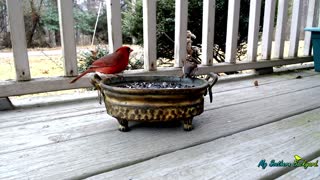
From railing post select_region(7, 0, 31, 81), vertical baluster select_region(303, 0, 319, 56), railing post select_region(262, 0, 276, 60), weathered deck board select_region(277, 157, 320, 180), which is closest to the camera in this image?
weathered deck board select_region(277, 157, 320, 180)

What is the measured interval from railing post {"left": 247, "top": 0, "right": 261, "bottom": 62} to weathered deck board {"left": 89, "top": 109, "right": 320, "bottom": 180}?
113 cm

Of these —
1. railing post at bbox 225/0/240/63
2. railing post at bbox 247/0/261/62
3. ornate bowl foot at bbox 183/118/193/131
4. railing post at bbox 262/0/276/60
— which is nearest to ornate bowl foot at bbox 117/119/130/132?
ornate bowl foot at bbox 183/118/193/131

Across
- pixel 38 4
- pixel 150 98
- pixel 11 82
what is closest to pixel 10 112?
pixel 11 82

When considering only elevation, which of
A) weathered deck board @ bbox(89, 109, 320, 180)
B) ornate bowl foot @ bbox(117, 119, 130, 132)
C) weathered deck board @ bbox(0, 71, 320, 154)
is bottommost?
weathered deck board @ bbox(89, 109, 320, 180)

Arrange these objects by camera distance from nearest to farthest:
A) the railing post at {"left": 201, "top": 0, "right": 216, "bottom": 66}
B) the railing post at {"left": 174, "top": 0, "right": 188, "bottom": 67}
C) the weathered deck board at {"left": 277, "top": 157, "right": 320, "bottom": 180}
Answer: the weathered deck board at {"left": 277, "top": 157, "right": 320, "bottom": 180}, the railing post at {"left": 174, "top": 0, "right": 188, "bottom": 67}, the railing post at {"left": 201, "top": 0, "right": 216, "bottom": 66}

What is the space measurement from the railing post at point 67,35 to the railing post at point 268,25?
1.42 meters

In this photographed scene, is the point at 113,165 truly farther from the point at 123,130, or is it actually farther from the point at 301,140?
the point at 301,140

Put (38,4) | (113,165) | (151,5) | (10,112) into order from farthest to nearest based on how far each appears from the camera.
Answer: (38,4) → (151,5) → (10,112) → (113,165)

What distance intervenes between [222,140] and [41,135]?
0.58 meters

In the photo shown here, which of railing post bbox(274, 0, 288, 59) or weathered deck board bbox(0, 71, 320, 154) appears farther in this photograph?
railing post bbox(274, 0, 288, 59)

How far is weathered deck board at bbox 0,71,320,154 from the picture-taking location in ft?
2.93

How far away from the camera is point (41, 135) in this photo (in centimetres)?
93

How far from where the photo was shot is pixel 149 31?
5.09ft

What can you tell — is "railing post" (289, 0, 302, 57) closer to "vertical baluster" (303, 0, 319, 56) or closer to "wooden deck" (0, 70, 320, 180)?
"vertical baluster" (303, 0, 319, 56)
